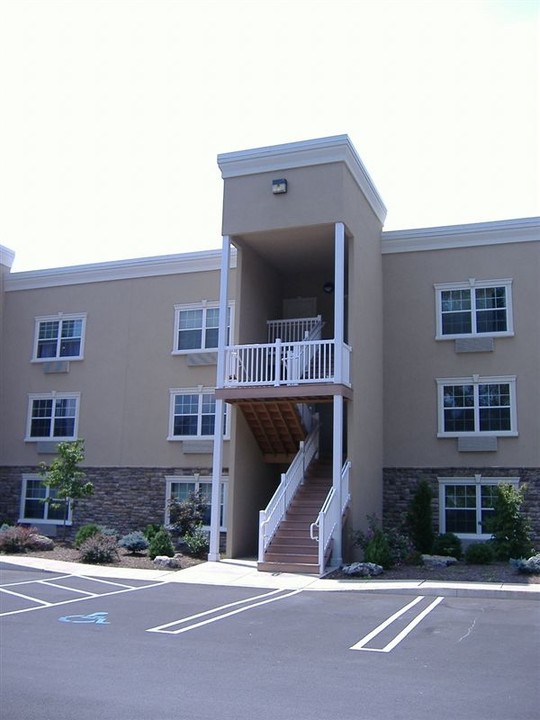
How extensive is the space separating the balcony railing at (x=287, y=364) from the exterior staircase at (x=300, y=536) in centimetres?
300

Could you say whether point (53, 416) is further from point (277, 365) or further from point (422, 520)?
point (422, 520)

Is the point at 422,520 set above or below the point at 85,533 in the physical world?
above

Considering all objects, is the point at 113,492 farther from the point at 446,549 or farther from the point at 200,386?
the point at 446,549

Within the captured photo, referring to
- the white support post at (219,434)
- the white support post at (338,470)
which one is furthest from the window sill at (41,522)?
the white support post at (338,470)

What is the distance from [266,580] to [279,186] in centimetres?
997

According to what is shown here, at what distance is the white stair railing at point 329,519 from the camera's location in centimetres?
1725

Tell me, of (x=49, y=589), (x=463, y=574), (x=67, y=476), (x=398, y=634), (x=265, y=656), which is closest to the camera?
(x=265, y=656)

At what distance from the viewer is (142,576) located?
1709cm

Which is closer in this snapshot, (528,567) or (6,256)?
(528,567)

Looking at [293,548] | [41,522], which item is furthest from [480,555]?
[41,522]

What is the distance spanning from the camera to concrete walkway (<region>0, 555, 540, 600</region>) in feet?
47.0

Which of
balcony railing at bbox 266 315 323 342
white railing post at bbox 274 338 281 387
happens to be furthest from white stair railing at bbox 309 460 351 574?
balcony railing at bbox 266 315 323 342

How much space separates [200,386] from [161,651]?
14805mm

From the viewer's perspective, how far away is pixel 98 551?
19.0m
